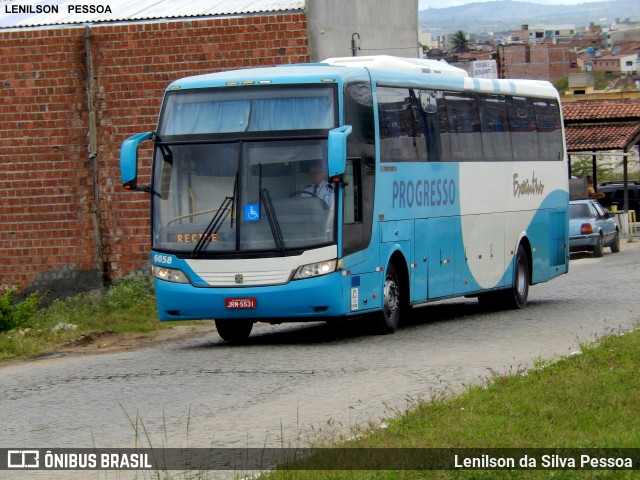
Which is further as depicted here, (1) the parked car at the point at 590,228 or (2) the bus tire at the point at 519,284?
(1) the parked car at the point at 590,228

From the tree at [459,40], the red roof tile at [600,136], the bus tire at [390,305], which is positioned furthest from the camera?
the tree at [459,40]

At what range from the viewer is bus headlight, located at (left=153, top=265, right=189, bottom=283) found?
15.4 metres

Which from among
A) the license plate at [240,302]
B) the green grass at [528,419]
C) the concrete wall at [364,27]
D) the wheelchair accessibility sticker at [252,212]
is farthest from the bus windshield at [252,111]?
the concrete wall at [364,27]

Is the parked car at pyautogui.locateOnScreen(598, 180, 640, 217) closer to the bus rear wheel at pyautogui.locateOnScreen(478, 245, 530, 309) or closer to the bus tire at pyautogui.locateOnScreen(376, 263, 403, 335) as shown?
the bus rear wheel at pyautogui.locateOnScreen(478, 245, 530, 309)

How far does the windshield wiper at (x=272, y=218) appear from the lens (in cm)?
1491

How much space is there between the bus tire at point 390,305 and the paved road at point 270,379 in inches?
9.4

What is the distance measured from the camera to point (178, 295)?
15.3 meters

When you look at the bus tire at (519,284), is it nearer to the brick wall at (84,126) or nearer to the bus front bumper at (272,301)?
the brick wall at (84,126)

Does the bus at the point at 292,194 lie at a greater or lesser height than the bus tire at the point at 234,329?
greater

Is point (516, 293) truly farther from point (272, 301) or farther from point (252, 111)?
point (252, 111)

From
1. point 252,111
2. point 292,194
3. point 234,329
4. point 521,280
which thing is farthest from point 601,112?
point 292,194

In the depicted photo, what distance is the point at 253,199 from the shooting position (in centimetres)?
1505

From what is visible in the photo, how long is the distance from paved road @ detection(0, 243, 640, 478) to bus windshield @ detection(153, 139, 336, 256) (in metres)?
1.24

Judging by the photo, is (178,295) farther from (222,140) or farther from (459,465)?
(459,465)
